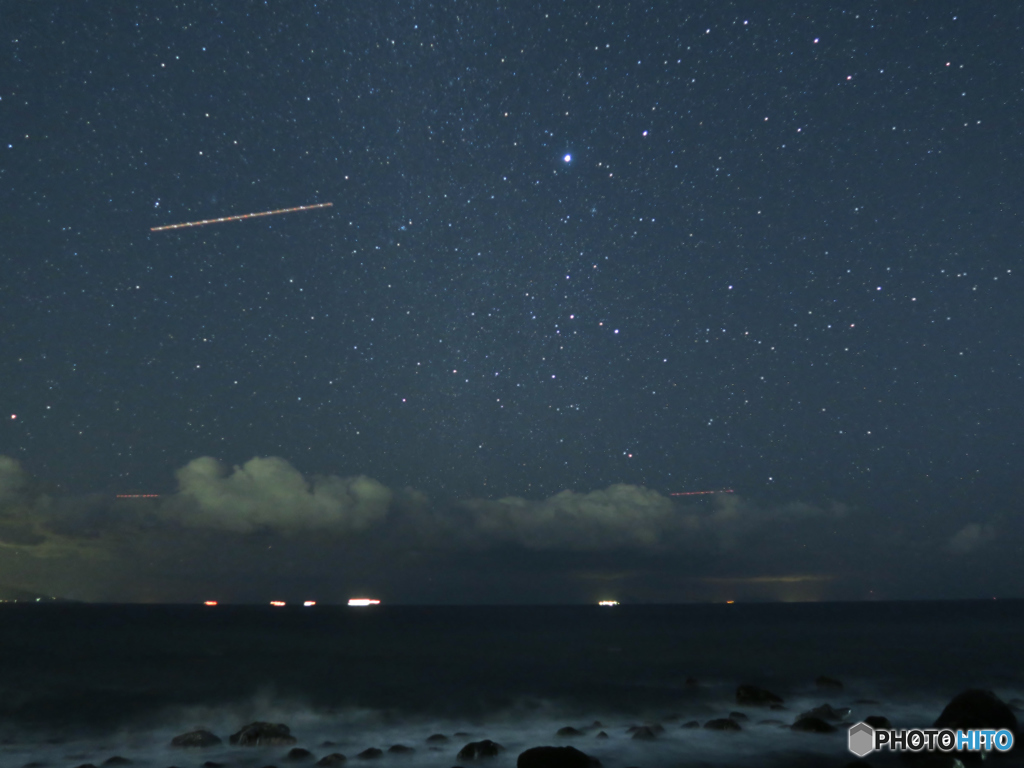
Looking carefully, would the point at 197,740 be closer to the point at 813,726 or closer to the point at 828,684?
the point at 813,726

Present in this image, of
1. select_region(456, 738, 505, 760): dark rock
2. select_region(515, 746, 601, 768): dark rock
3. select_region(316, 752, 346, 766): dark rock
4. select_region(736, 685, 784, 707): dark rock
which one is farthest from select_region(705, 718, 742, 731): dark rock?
select_region(316, 752, 346, 766): dark rock

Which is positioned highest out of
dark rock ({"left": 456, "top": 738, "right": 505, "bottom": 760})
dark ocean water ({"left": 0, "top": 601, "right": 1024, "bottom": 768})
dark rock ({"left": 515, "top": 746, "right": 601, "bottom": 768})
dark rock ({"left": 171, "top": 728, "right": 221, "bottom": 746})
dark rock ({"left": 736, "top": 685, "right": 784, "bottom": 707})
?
dark rock ({"left": 515, "top": 746, "right": 601, "bottom": 768})

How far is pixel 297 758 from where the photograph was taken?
978 inches

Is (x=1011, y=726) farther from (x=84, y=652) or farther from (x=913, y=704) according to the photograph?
(x=84, y=652)

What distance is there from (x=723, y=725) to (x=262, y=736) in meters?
19.5

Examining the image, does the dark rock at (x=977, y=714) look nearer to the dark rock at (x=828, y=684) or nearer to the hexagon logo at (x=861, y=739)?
the hexagon logo at (x=861, y=739)

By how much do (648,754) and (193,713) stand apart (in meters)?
28.4

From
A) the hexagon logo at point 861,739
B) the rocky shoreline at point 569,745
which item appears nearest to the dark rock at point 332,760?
the rocky shoreline at point 569,745

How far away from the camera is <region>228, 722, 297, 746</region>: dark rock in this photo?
26.5 meters

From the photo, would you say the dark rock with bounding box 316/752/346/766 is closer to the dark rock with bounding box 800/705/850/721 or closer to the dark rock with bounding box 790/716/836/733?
the dark rock with bounding box 790/716/836/733

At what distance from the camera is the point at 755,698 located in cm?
3516

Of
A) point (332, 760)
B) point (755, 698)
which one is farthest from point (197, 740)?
point (755, 698)

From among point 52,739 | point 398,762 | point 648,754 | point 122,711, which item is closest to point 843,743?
point 648,754

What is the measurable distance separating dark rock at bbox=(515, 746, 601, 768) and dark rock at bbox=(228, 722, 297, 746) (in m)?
11.2
